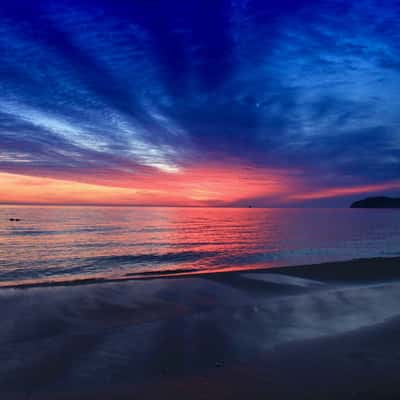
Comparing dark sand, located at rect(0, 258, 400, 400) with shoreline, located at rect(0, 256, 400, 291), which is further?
shoreline, located at rect(0, 256, 400, 291)

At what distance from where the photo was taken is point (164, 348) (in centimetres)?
739

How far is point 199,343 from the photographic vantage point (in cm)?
773

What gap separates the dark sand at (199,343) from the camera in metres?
5.62

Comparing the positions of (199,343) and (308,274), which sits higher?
(199,343)

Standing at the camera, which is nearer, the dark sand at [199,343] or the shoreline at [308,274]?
the dark sand at [199,343]

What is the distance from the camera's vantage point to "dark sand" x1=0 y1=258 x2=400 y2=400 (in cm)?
562

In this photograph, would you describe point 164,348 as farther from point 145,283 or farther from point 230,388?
point 145,283

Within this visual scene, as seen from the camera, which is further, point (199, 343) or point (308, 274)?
point (308, 274)

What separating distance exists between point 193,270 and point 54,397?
614 inches

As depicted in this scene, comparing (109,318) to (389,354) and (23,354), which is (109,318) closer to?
(23,354)

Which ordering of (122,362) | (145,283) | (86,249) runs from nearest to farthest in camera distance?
(122,362) < (145,283) < (86,249)

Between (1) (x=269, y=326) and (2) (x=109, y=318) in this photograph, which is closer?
(1) (x=269, y=326)

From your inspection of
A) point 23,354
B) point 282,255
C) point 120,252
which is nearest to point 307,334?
point 23,354

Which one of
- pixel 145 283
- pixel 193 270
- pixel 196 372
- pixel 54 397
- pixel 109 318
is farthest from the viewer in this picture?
pixel 193 270
